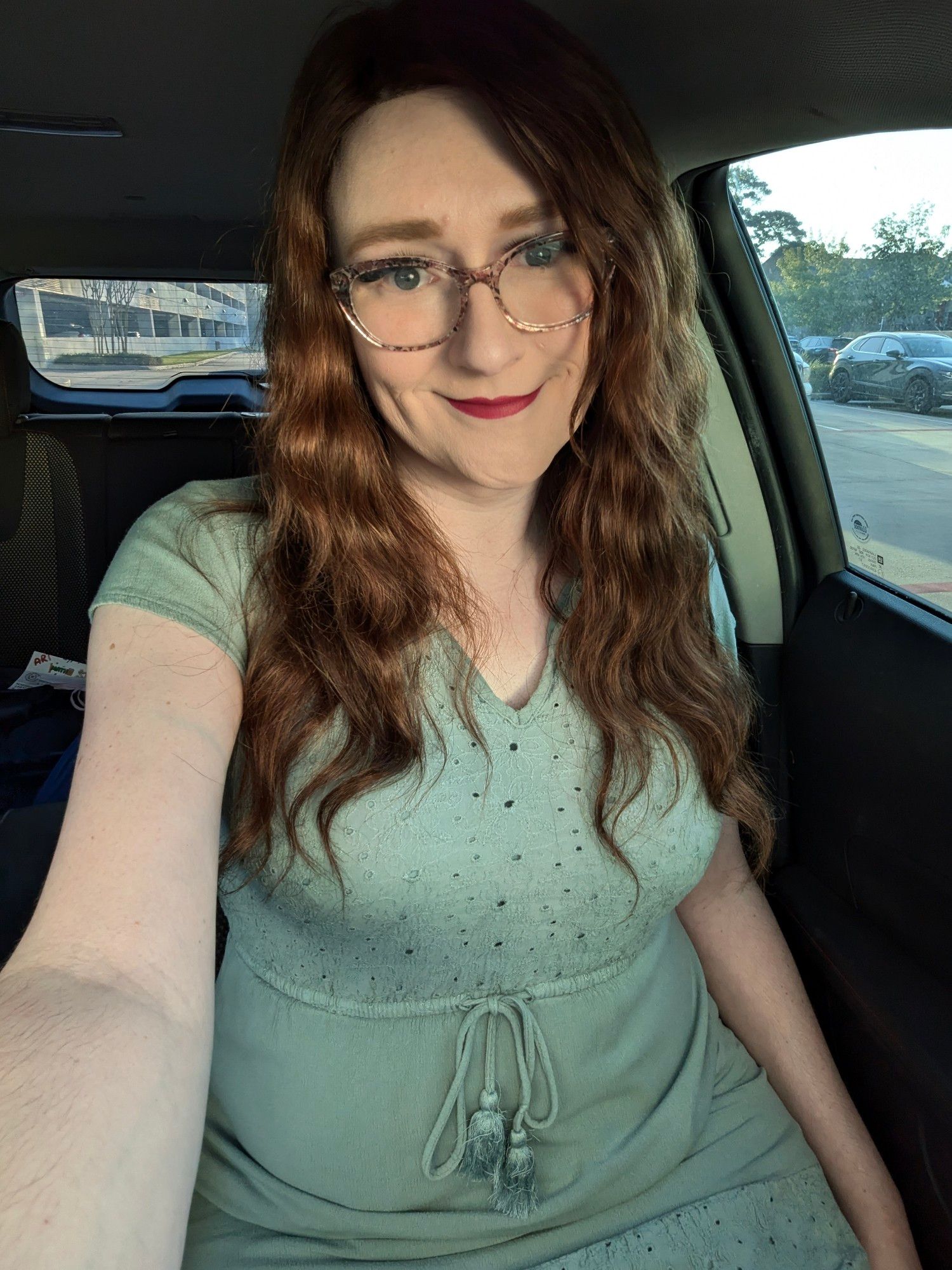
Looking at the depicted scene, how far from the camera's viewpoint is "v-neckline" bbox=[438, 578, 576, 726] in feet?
3.55

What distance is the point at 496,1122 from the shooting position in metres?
1.01

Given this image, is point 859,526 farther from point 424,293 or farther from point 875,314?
point 424,293

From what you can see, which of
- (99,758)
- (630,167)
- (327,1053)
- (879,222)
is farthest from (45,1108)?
(879,222)

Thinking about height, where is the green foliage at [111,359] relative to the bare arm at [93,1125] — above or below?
above

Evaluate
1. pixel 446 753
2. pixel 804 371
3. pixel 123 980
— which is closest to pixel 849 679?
pixel 804 371

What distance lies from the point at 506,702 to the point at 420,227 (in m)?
0.55

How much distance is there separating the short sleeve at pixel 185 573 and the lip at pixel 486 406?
11.9 inches

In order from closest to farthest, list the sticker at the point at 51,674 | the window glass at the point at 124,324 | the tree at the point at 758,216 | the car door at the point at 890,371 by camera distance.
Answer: the car door at the point at 890,371 → the tree at the point at 758,216 → the sticker at the point at 51,674 → the window glass at the point at 124,324

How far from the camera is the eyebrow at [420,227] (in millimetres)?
1039

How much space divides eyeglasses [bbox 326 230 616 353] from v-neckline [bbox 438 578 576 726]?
0.34 meters

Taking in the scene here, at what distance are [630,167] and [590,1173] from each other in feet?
3.82

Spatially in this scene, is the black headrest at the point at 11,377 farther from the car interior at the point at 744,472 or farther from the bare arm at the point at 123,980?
the bare arm at the point at 123,980

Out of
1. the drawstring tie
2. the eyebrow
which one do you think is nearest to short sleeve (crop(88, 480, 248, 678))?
the eyebrow

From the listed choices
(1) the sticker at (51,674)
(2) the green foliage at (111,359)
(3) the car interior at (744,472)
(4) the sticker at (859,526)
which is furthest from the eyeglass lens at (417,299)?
(2) the green foliage at (111,359)
